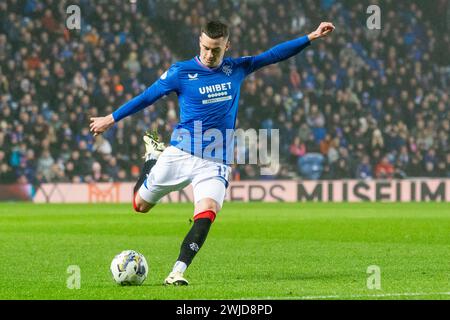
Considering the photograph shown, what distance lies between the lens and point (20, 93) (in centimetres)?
2869

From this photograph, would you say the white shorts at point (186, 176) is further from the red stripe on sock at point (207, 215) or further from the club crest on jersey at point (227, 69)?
the club crest on jersey at point (227, 69)

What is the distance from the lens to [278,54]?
32.1 feet

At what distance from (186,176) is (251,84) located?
2106cm

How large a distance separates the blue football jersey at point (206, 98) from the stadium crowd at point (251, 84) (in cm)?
1789

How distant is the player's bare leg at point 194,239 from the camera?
351 inches

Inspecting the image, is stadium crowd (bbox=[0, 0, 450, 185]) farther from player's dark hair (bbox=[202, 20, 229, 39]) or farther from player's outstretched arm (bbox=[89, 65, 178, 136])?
player's dark hair (bbox=[202, 20, 229, 39])

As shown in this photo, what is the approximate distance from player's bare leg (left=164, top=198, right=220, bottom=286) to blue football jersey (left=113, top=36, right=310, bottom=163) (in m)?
→ 0.54

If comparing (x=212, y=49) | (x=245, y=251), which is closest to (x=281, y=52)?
(x=212, y=49)

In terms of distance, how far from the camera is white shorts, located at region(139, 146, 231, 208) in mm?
9461

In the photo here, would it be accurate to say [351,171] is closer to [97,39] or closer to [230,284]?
[97,39]

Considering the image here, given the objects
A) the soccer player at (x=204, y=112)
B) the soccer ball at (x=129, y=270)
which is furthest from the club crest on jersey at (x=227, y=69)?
the soccer ball at (x=129, y=270)

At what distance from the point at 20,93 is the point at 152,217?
903 centimetres

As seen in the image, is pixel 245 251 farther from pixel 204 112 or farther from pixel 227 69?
pixel 227 69

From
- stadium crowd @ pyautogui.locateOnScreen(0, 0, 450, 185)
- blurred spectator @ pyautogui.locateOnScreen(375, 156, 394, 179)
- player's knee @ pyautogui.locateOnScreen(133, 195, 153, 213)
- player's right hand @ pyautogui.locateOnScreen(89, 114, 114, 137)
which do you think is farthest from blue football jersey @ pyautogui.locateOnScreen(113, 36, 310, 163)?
blurred spectator @ pyautogui.locateOnScreen(375, 156, 394, 179)
